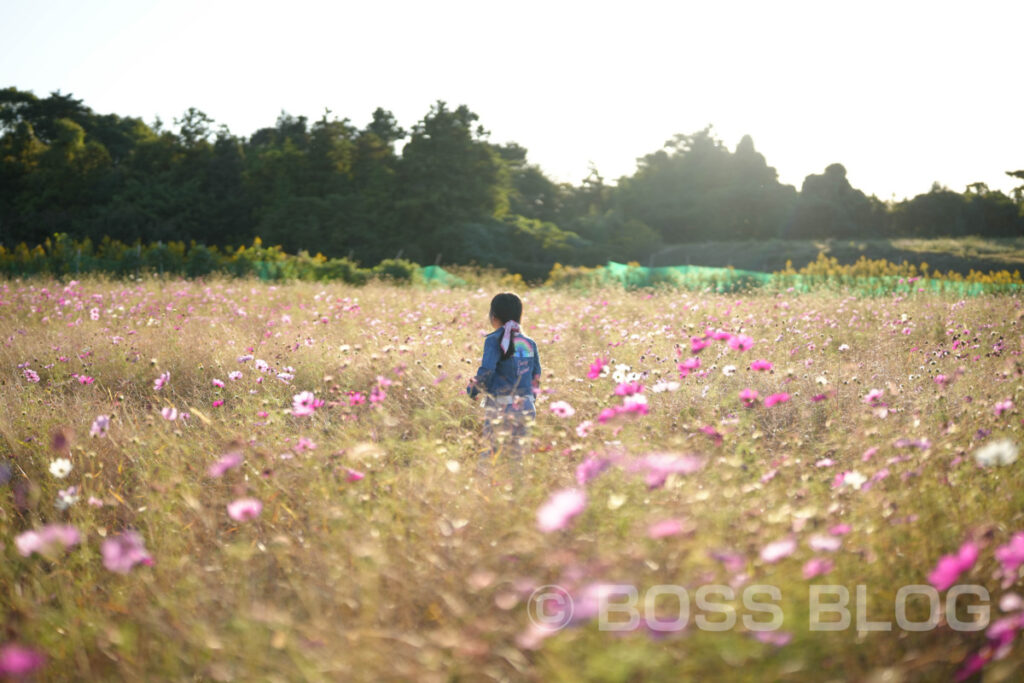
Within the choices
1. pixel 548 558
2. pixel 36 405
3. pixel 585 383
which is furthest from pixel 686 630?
pixel 36 405

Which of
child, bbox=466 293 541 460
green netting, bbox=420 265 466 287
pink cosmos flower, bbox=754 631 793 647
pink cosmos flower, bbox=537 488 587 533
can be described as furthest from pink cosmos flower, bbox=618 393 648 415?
green netting, bbox=420 265 466 287

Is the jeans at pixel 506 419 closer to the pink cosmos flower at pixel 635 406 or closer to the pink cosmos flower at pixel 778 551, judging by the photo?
the pink cosmos flower at pixel 635 406

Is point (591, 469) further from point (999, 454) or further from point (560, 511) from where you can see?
point (999, 454)

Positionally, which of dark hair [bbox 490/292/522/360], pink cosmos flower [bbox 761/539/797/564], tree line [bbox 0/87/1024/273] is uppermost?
tree line [bbox 0/87/1024/273]

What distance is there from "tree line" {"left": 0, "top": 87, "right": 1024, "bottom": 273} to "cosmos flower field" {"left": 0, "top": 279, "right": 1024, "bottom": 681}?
807 inches

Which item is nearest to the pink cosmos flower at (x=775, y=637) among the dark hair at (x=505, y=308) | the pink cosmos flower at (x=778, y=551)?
the pink cosmos flower at (x=778, y=551)

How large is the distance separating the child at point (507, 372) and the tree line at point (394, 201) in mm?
20562

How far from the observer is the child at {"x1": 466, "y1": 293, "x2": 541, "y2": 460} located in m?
3.20

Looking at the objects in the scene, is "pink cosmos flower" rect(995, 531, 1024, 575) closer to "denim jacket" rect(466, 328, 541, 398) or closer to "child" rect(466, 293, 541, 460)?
"child" rect(466, 293, 541, 460)

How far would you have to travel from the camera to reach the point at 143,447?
131 inches

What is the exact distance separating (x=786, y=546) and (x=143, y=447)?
125 inches

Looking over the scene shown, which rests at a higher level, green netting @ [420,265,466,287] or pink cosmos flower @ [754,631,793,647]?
green netting @ [420,265,466,287]

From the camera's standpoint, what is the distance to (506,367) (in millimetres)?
3334

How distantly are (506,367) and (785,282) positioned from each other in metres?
9.04
